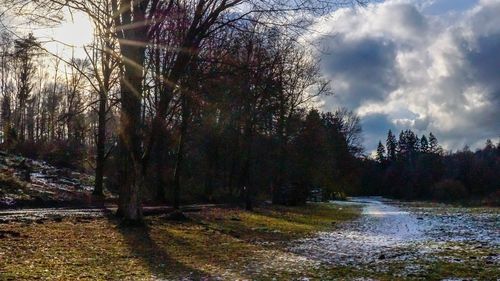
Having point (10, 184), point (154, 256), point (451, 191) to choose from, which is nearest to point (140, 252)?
point (154, 256)

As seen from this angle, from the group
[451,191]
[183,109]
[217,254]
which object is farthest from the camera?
[451,191]

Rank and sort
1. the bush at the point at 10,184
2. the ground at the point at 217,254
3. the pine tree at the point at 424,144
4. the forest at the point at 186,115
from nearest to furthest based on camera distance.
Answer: the ground at the point at 217,254 → the forest at the point at 186,115 → the bush at the point at 10,184 → the pine tree at the point at 424,144

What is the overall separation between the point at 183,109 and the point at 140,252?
40.3 feet

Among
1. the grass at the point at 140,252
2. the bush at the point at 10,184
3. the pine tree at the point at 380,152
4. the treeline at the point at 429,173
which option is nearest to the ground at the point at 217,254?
the grass at the point at 140,252

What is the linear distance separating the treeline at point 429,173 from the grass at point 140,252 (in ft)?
197

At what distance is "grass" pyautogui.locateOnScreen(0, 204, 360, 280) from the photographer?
10047 millimetres

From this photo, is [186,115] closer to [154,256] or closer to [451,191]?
[154,256]

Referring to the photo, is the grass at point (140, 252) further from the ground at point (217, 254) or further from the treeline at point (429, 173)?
the treeline at point (429, 173)

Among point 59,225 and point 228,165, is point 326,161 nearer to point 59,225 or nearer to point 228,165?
point 228,165

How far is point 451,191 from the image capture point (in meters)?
96.1

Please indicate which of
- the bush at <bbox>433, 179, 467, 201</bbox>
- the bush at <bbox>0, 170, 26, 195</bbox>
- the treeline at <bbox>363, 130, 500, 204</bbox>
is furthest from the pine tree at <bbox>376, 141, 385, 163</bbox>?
the bush at <bbox>0, 170, 26, 195</bbox>

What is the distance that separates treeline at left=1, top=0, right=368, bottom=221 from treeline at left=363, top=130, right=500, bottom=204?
34.4 meters

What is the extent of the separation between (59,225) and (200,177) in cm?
2944

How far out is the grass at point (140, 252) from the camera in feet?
33.0
